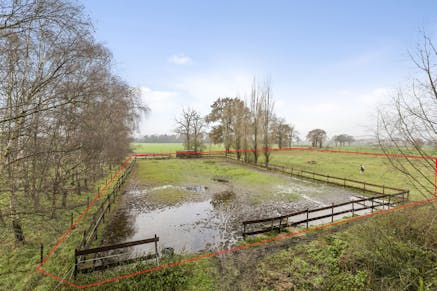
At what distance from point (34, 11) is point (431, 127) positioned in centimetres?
930

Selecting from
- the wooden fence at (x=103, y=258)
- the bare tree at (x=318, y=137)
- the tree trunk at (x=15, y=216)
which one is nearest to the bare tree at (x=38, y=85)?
the tree trunk at (x=15, y=216)

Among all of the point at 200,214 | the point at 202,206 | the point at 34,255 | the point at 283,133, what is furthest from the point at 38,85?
the point at 283,133

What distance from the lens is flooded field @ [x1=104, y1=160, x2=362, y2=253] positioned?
8359 mm

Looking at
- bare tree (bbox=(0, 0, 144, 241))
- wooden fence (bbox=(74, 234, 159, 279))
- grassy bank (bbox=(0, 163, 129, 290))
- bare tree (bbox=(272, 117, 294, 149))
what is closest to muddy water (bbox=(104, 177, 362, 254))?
wooden fence (bbox=(74, 234, 159, 279))

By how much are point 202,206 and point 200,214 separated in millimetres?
1383

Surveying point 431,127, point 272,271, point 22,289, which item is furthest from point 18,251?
point 431,127

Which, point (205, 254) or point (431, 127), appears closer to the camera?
point (431, 127)

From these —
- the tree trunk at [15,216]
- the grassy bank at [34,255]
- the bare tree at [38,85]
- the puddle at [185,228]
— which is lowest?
the puddle at [185,228]

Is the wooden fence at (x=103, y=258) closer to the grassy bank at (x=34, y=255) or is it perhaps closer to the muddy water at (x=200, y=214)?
the grassy bank at (x=34, y=255)

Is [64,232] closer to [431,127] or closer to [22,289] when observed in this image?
[22,289]

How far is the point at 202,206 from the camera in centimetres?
1241

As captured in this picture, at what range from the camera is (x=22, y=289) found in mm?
5141

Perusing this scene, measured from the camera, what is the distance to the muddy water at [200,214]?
809 cm

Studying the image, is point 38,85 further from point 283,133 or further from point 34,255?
point 283,133
